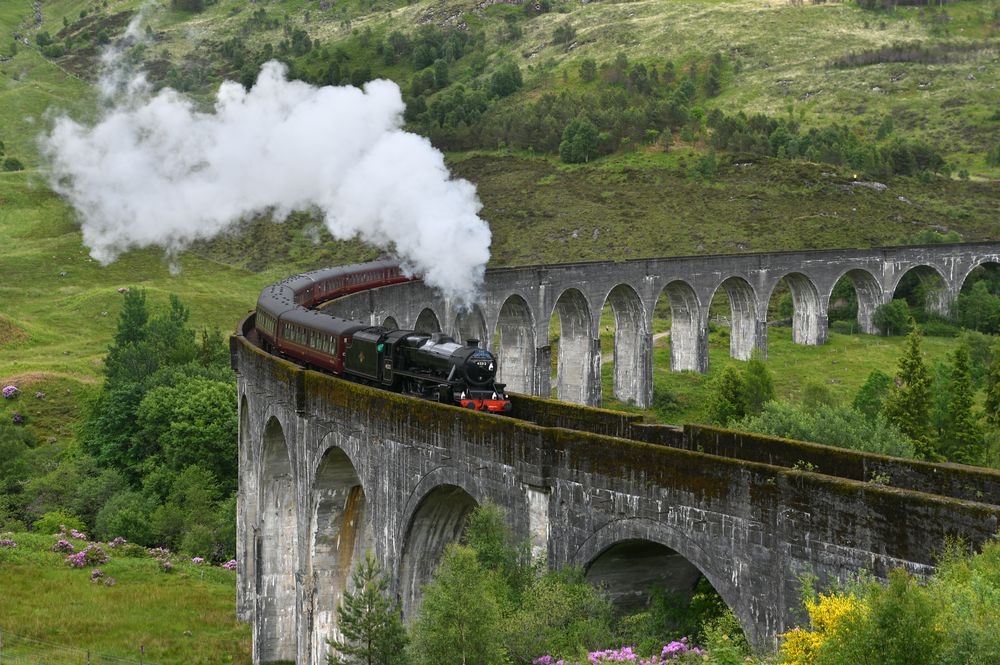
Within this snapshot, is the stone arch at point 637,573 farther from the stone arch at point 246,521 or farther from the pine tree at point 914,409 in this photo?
the pine tree at point 914,409

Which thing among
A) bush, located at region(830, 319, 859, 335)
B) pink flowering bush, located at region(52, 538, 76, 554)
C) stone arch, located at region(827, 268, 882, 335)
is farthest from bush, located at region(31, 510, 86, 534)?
bush, located at region(830, 319, 859, 335)

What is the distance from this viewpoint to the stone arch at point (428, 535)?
25422mm

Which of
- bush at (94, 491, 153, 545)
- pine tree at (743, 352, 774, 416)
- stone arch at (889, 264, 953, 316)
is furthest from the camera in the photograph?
stone arch at (889, 264, 953, 316)

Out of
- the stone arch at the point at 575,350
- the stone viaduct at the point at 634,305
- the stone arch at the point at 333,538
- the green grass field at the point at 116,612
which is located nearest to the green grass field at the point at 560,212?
the green grass field at the point at 116,612

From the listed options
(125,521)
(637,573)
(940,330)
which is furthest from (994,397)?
(637,573)

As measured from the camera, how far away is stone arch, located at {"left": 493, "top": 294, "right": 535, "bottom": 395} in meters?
65.2

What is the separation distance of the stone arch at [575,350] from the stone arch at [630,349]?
2188mm

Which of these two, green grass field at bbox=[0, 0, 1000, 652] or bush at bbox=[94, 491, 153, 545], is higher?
green grass field at bbox=[0, 0, 1000, 652]

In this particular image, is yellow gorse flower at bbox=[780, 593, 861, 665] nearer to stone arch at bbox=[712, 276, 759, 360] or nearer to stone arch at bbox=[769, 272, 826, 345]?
stone arch at bbox=[712, 276, 759, 360]

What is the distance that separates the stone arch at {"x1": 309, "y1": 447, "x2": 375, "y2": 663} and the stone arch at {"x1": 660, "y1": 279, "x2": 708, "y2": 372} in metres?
45.3

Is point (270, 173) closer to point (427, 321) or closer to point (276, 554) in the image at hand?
point (427, 321)

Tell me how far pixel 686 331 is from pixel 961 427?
2664 cm

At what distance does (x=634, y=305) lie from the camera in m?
71.9

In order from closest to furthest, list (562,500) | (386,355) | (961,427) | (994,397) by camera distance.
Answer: (562,500), (386,355), (961,427), (994,397)
